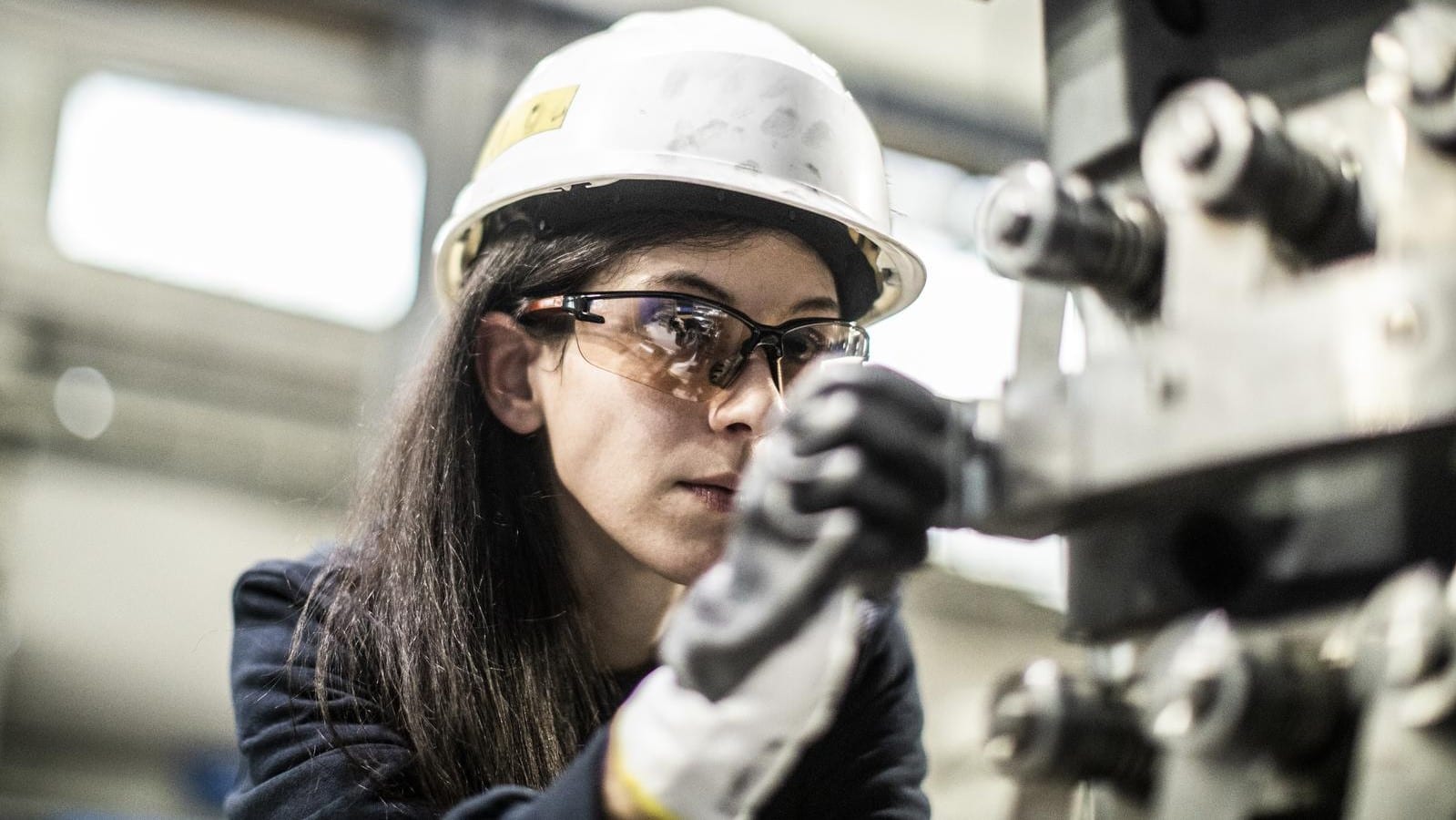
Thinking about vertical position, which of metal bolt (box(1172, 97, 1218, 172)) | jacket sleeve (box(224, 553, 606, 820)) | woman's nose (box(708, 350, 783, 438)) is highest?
metal bolt (box(1172, 97, 1218, 172))

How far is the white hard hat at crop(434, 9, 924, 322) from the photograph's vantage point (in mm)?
1402

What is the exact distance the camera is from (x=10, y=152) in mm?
5238

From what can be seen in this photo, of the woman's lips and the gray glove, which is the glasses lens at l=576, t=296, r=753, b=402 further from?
the gray glove

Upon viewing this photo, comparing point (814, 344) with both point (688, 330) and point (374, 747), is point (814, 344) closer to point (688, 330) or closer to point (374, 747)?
point (688, 330)

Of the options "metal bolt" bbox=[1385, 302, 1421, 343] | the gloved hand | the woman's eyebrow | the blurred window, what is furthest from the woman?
the blurred window

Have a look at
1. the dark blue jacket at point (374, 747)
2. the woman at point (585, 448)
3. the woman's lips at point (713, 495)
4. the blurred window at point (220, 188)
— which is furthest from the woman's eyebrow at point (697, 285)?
the blurred window at point (220, 188)

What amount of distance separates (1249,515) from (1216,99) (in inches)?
8.2

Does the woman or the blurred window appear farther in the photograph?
the blurred window

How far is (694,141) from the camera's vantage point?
4.59 feet

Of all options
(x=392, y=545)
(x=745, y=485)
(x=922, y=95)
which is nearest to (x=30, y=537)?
(x=922, y=95)

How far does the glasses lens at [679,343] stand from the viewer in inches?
51.2

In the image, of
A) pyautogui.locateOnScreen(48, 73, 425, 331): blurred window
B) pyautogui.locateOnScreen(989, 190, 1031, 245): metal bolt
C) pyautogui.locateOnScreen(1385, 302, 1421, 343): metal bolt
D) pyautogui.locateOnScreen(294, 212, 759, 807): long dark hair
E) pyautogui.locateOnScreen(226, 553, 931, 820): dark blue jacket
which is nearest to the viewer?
pyautogui.locateOnScreen(1385, 302, 1421, 343): metal bolt

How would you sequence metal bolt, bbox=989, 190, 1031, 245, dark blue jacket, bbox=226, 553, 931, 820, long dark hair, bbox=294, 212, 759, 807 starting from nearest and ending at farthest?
1. metal bolt, bbox=989, 190, 1031, 245
2. dark blue jacket, bbox=226, 553, 931, 820
3. long dark hair, bbox=294, 212, 759, 807

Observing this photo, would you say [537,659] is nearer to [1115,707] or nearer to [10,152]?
[1115,707]
